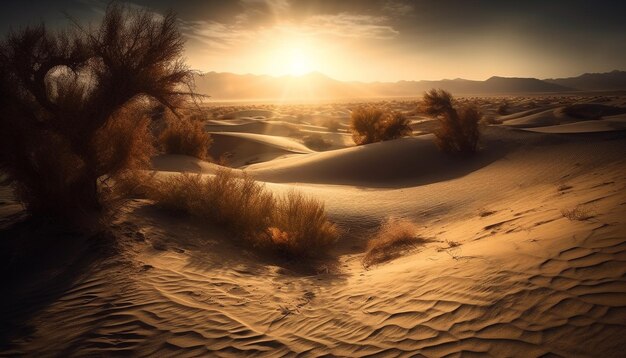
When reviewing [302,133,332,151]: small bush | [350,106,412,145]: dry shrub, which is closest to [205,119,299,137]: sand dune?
[302,133,332,151]: small bush

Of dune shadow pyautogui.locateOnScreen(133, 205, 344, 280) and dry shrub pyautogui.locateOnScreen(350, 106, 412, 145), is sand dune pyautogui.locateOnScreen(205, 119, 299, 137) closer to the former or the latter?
dry shrub pyautogui.locateOnScreen(350, 106, 412, 145)

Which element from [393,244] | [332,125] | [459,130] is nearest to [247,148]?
[459,130]

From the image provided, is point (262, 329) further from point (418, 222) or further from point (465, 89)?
point (465, 89)

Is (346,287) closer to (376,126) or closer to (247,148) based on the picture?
(376,126)

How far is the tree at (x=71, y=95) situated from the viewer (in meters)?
5.21

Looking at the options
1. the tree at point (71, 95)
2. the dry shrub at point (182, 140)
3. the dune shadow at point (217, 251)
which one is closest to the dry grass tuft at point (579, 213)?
the dune shadow at point (217, 251)

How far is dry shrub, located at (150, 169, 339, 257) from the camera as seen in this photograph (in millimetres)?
6453

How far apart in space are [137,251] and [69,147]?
2148mm

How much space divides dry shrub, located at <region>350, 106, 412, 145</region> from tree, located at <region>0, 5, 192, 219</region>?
13462 mm

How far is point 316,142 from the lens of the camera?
25.4 metres

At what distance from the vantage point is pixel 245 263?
568 cm

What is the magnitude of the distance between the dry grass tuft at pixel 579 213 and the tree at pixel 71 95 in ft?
20.3

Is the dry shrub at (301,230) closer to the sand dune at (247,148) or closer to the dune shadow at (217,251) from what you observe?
the dune shadow at (217,251)

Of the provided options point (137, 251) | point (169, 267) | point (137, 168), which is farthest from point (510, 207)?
point (137, 168)
